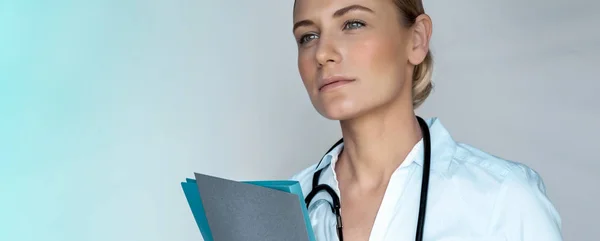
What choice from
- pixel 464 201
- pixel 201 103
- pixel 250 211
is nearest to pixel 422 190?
pixel 464 201

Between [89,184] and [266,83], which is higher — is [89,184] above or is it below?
below

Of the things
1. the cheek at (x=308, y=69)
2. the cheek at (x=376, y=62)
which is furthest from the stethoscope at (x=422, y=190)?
the cheek at (x=308, y=69)

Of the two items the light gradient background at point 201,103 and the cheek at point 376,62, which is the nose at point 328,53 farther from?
the light gradient background at point 201,103

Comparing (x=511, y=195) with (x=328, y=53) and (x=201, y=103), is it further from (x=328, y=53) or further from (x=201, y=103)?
(x=201, y=103)

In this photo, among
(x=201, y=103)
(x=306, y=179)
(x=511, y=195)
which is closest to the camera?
(x=511, y=195)

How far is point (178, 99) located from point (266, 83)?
0.32 meters

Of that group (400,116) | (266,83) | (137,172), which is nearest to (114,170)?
(137,172)

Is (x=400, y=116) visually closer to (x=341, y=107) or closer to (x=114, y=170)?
(x=341, y=107)

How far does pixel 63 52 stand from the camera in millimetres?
2953

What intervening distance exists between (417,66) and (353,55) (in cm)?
25

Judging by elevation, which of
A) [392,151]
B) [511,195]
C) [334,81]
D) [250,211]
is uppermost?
[334,81]

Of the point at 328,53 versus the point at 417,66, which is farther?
the point at 417,66

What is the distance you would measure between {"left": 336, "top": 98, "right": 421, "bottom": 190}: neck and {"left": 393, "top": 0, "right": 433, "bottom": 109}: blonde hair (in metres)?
0.07

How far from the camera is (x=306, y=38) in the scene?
2074mm
